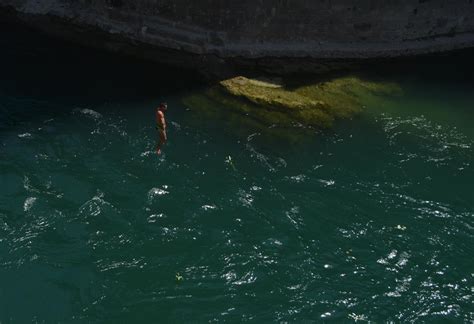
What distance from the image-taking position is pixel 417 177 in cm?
2217

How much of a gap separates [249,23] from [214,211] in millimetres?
12815

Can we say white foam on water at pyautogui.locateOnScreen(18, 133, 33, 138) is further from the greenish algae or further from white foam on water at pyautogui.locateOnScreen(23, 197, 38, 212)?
the greenish algae

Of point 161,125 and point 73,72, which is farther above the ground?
point 73,72

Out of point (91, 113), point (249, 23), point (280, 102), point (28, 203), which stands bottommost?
point (28, 203)

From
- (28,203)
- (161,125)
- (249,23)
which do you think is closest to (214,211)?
(161,125)

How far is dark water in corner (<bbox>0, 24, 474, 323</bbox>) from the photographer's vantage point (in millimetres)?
16266

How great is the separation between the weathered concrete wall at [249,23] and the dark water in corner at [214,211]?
2805 millimetres

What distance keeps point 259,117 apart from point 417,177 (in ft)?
23.6

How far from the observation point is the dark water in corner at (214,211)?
53.4 feet

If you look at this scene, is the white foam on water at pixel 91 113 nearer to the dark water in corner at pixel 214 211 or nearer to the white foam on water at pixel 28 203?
the dark water in corner at pixel 214 211

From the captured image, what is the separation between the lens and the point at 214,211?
1945 centimetres

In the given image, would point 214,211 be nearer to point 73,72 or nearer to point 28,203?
point 28,203

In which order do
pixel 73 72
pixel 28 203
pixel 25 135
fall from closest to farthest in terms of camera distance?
pixel 28 203, pixel 25 135, pixel 73 72

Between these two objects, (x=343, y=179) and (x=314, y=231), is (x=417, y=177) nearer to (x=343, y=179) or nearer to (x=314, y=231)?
(x=343, y=179)
